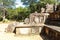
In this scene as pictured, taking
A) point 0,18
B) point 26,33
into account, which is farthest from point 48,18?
point 0,18

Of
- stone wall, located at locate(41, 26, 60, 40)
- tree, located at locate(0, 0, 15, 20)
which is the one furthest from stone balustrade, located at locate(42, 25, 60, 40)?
tree, located at locate(0, 0, 15, 20)

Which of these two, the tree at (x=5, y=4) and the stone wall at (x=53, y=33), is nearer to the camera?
the stone wall at (x=53, y=33)

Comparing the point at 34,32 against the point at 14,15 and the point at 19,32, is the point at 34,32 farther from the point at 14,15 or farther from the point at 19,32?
the point at 14,15

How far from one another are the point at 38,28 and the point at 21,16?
20.9 metres

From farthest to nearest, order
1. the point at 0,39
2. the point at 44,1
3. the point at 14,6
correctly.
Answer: the point at 14,6 < the point at 44,1 < the point at 0,39

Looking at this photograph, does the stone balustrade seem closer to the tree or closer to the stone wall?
the stone wall

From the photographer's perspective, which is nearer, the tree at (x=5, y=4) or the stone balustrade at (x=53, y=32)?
the stone balustrade at (x=53, y=32)

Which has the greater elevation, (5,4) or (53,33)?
(5,4)

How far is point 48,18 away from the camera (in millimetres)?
11508

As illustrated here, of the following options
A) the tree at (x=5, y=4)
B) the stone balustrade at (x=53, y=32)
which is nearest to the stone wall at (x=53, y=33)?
the stone balustrade at (x=53, y=32)

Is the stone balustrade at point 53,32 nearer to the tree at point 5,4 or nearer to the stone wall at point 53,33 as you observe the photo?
the stone wall at point 53,33

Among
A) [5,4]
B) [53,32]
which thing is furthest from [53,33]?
[5,4]

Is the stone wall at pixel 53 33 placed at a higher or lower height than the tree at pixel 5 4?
lower

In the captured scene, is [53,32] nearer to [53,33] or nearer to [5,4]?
[53,33]
